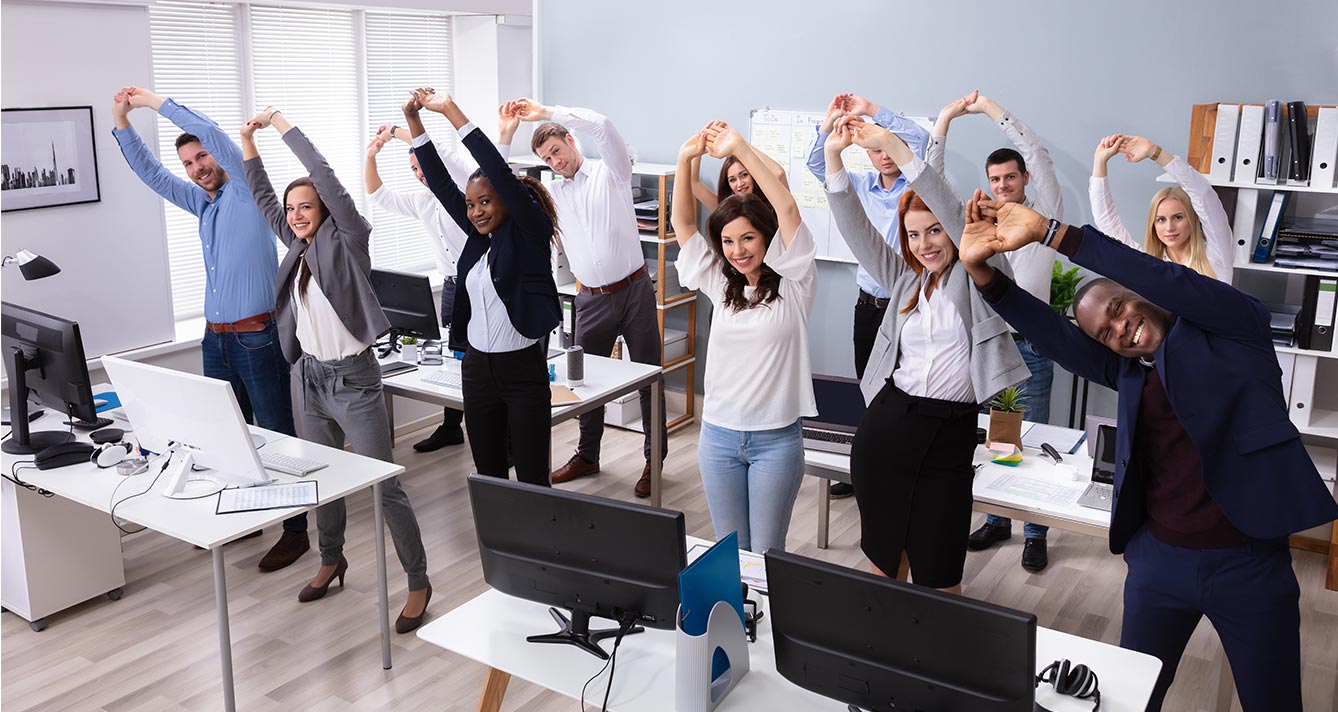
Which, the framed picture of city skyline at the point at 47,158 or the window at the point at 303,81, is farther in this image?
the window at the point at 303,81

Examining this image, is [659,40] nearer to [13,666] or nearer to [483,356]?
[483,356]

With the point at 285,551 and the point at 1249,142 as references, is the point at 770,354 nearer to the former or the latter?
the point at 285,551

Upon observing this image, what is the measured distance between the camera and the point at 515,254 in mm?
3967

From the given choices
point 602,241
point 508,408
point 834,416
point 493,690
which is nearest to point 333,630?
point 508,408

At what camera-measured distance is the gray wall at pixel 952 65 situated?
4992 mm

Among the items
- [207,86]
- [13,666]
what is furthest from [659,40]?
[13,666]

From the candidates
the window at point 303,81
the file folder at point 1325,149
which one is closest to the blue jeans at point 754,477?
the file folder at point 1325,149

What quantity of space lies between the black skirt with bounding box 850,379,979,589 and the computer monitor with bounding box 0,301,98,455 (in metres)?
2.65

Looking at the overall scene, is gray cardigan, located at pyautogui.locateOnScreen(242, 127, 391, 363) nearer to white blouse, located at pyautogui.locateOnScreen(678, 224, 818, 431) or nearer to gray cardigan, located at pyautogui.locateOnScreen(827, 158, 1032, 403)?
white blouse, located at pyautogui.locateOnScreen(678, 224, 818, 431)

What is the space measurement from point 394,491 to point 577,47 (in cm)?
372

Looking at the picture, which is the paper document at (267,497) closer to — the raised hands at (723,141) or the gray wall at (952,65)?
the raised hands at (723,141)

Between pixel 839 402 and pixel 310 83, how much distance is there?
3.92m

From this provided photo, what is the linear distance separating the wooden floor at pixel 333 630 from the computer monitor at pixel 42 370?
760 millimetres

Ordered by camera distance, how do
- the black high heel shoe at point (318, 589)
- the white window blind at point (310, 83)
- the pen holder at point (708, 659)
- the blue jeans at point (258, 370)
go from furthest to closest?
the white window blind at point (310, 83) → the blue jeans at point (258, 370) → the black high heel shoe at point (318, 589) → the pen holder at point (708, 659)
